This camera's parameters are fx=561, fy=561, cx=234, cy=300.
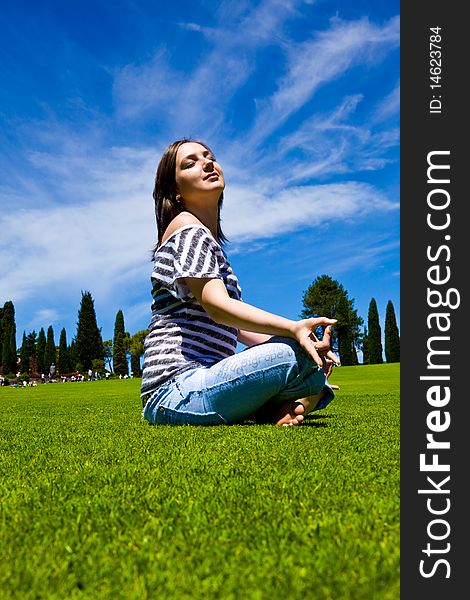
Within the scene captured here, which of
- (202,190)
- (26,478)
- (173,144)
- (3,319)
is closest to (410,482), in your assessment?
(26,478)

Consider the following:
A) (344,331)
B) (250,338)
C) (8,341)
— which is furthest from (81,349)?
(250,338)

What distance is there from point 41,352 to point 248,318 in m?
80.9

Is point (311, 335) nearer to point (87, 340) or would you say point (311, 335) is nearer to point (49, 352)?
point (87, 340)

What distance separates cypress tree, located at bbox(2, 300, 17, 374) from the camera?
244 ft

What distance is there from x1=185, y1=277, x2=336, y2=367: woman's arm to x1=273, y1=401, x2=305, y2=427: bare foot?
1.84 feet

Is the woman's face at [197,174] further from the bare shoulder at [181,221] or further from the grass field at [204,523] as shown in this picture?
the grass field at [204,523]

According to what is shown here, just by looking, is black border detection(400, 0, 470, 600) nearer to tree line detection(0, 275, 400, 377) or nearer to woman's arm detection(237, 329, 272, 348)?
woman's arm detection(237, 329, 272, 348)

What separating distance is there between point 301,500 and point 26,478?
1199 millimetres

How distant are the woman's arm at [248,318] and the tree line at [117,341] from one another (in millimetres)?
53368

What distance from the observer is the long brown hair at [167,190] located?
4.43 m

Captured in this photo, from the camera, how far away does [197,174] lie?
4309mm

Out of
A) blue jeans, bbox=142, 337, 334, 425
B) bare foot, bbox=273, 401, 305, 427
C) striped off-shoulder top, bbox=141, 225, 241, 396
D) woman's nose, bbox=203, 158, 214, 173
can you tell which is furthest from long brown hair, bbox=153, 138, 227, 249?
bare foot, bbox=273, 401, 305, 427

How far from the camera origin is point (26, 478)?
7.57 ft

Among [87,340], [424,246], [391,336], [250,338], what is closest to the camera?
[424,246]
